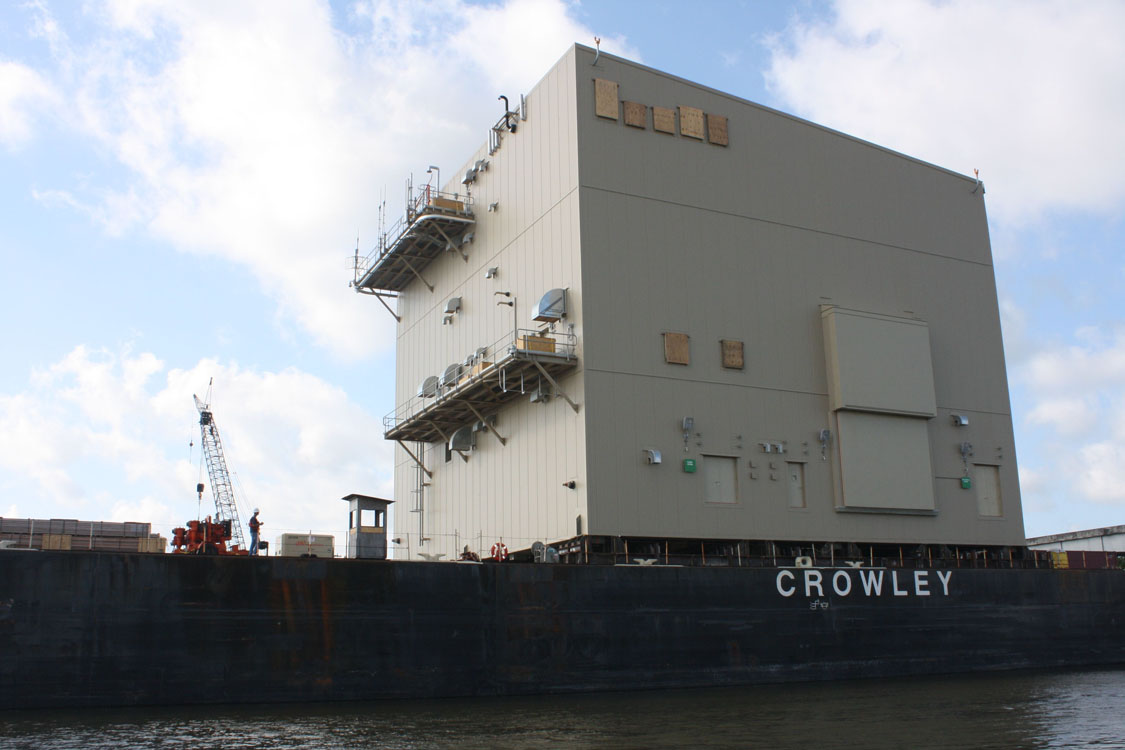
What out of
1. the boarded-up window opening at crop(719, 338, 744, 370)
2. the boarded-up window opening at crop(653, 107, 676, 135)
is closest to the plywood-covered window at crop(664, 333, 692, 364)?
the boarded-up window opening at crop(719, 338, 744, 370)

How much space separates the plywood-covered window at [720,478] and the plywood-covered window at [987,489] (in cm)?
1249

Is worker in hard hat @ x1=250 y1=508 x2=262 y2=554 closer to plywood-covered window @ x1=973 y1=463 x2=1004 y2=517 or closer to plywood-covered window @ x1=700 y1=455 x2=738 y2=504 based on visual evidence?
plywood-covered window @ x1=700 y1=455 x2=738 y2=504

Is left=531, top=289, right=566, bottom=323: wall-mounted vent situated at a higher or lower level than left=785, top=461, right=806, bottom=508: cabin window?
higher

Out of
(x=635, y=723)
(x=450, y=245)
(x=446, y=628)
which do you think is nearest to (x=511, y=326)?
(x=450, y=245)

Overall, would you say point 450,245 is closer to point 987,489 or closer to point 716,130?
point 716,130

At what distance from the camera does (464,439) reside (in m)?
44.6

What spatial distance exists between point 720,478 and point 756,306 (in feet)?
23.6

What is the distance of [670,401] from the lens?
38500mm

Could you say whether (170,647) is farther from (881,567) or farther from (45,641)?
(881,567)

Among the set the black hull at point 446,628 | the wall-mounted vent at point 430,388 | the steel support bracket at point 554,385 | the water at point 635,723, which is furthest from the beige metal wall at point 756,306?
the wall-mounted vent at point 430,388

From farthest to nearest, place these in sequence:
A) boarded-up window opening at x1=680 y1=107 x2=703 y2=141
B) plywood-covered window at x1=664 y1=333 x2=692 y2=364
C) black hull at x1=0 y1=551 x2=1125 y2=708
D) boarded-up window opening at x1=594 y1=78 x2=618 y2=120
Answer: boarded-up window opening at x1=680 y1=107 x2=703 y2=141 → boarded-up window opening at x1=594 y1=78 x2=618 y2=120 → plywood-covered window at x1=664 y1=333 x2=692 y2=364 → black hull at x1=0 y1=551 x2=1125 y2=708

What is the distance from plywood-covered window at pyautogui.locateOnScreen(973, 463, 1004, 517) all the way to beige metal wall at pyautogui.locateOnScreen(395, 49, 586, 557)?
19240 mm

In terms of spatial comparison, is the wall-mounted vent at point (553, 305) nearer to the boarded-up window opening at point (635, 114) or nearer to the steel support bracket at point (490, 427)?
the steel support bracket at point (490, 427)

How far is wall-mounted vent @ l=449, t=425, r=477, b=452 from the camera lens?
146 ft
